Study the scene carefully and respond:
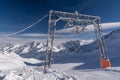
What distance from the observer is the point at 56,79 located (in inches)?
675

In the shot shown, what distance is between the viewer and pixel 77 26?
1210 inches

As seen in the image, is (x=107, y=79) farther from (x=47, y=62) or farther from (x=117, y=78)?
(x=47, y=62)

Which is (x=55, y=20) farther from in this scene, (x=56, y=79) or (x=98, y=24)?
(x=56, y=79)

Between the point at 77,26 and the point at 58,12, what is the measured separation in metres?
3.52

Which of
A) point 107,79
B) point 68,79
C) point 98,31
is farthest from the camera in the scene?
point 98,31

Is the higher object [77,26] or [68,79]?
[77,26]

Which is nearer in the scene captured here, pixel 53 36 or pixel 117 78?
pixel 117 78

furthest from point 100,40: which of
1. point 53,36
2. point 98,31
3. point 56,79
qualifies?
point 56,79

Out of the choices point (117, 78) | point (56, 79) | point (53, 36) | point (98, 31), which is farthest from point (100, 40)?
point (56, 79)

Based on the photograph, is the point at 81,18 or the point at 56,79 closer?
the point at 56,79

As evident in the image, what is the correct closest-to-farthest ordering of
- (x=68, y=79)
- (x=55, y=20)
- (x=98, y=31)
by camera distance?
(x=68, y=79), (x=55, y=20), (x=98, y=31)

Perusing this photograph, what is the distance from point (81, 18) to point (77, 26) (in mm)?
1206

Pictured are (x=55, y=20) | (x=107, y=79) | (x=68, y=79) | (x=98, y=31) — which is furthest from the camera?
(x=98, y=31)

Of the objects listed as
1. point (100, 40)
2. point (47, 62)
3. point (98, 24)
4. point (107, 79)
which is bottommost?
point (107, 79)
